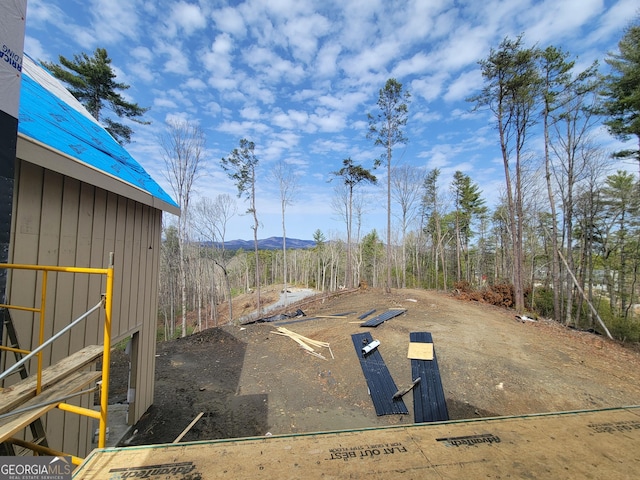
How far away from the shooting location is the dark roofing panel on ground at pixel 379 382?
5434 millimetres

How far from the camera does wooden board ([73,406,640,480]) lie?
126 centimetres

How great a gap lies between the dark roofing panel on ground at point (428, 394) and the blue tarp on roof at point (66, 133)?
6506mm

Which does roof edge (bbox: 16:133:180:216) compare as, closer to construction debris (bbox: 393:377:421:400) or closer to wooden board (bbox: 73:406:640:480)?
wooden board (bbox: 73:406:640:480)

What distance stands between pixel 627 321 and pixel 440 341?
16.3 metres

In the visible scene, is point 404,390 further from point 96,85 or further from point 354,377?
point 96,85

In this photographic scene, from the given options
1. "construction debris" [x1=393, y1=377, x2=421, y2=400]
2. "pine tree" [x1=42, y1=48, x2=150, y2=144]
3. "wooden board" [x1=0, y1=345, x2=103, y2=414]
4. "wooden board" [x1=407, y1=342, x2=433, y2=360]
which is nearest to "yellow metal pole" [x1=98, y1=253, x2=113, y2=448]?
"wooden board" [x1=0, y1=345, x2=103, y2=414]

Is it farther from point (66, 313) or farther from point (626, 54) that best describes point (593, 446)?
point (626, 54)

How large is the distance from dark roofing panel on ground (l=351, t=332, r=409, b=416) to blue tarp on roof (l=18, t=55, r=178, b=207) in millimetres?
5994

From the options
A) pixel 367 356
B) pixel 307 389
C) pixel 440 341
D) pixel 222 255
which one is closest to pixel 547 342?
pixel 440 341

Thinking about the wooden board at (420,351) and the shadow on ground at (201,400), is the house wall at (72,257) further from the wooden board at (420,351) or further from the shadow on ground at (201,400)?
the wooden board at (420,351)

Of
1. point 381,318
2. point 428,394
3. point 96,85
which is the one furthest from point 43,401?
point 96,85

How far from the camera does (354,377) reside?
6.50 metres

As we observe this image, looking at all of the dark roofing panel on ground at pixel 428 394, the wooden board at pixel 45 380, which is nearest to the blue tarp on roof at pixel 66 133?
the wooden board at pixel 45 380

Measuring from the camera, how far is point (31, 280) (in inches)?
97.4
